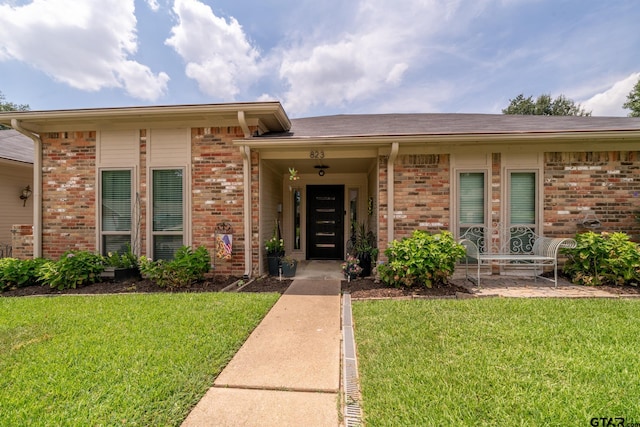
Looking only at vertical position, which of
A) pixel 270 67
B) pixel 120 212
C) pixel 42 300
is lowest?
pixel 42 300

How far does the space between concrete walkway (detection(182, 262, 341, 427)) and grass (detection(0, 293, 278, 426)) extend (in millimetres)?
127

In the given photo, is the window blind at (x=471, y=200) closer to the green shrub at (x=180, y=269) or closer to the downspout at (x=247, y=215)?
the downspout at (x=247, y=215)

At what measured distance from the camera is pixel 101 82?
40.0 feet

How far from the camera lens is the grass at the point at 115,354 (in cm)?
Answer: 173

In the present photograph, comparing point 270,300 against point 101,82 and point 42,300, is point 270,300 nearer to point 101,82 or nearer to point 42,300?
point 42,300

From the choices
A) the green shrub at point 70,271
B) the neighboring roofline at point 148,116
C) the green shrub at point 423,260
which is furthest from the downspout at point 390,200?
the green shrub at point 70,271

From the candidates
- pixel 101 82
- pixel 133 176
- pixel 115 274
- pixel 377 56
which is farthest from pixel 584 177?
pixel 101 82

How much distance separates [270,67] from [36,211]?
8.00m

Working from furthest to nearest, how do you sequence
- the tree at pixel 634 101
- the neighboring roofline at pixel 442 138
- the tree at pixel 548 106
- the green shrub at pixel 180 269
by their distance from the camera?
the tree at pixel 548 106 < the tree at pixel 634 101 < the green shrub at pixel 180 269 < the neighboring roofline at pixel 442 138

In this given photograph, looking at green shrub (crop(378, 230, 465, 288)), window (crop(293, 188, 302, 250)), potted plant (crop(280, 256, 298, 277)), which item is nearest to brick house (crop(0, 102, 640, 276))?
potted plant (crop(280, 256, 298, 277))

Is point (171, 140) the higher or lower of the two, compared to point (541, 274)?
higher

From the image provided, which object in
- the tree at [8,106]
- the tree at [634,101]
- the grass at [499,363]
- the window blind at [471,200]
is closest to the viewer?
the grass at [499,363]

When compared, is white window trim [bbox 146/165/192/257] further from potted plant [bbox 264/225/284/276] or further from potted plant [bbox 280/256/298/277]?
potted plant [bbox 280/256/298/277]

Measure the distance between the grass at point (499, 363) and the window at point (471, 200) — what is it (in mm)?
1854
